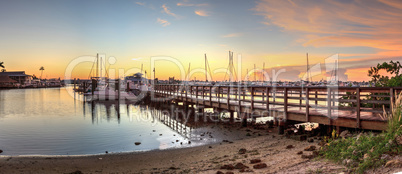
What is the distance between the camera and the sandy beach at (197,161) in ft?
25.1

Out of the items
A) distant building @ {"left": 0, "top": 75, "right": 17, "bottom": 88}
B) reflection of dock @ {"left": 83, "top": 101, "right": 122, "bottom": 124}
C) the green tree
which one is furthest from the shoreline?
distant building @ {"left": 0, "top": 75, "right": 17, "bottom": 88}

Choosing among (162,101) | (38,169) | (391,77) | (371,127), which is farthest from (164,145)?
(162,101)

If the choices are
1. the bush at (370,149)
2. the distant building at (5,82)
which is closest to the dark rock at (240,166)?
the bush at (370,149)

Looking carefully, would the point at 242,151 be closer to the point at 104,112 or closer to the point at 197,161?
the point at 197,161

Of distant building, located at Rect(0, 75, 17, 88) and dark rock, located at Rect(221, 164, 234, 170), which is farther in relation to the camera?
distant building, located at Rect(0, 75, 17, 88)

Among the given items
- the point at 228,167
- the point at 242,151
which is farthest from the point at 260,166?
the point at 242,151

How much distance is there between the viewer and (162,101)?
37.1 m

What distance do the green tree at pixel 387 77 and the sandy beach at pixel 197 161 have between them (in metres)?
4.94

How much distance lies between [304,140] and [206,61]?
5871 cm

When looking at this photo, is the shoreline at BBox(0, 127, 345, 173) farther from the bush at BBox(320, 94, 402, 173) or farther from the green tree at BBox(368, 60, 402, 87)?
the green tree at BBox(368, 60, 402, 87)

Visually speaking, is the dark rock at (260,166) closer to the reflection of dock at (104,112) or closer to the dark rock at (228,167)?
the dark rock at (228,167)

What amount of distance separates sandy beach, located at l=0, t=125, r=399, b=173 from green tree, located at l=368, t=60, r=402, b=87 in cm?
494

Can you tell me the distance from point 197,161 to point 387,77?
31.6 ft

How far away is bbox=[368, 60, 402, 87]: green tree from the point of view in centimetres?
1111
